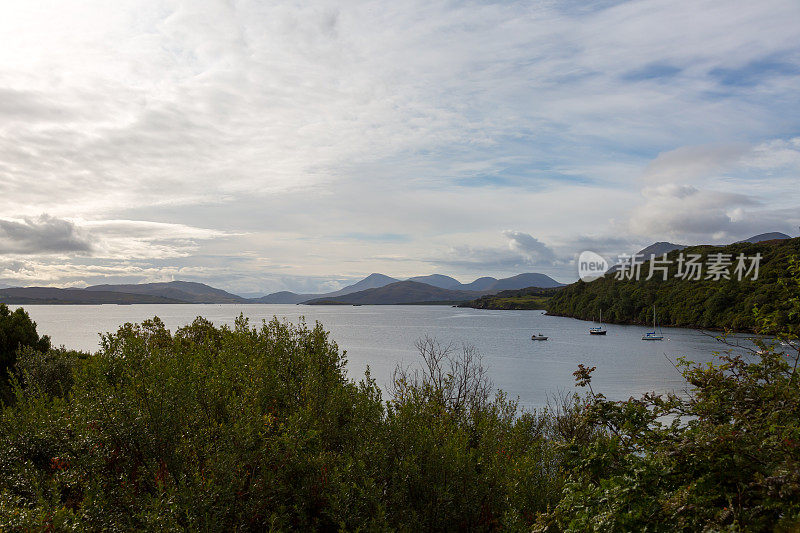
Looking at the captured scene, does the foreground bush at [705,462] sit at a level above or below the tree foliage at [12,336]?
above

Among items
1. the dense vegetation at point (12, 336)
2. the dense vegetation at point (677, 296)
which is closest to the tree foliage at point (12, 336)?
the dense vegetation at point (12, 336)

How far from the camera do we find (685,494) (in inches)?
156

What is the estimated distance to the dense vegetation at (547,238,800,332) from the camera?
263ft

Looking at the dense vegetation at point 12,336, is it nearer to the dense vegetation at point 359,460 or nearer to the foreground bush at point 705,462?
the dense vegetation at point 359,460

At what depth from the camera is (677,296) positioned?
115m

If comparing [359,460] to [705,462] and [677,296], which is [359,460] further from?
[677,296]

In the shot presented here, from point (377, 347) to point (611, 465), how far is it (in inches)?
3118

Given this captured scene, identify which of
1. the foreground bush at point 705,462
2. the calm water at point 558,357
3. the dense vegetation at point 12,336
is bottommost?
the calm water at point 558,357

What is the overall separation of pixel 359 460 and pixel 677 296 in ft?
419

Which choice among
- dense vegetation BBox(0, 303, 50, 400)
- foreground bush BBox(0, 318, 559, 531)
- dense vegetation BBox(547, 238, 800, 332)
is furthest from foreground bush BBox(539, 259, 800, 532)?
dense vegetation BBox(547, 238, 800, 332)

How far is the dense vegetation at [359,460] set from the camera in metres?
4.29

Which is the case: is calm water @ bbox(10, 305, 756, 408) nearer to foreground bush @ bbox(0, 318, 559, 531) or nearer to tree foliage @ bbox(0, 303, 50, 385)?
tree foliage @ bbox(0, 303, 50, 385)

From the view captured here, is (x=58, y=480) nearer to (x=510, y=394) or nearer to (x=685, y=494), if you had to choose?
(x=685, y=494)

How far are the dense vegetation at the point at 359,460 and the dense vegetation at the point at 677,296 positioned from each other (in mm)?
70406
